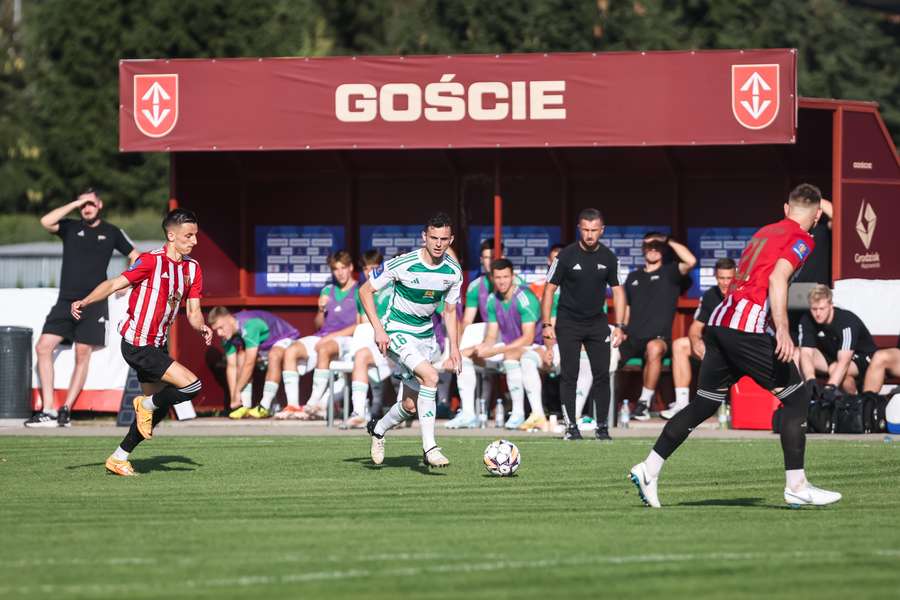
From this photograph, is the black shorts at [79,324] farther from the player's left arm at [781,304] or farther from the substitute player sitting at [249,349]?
the player's left arm at [781,304]

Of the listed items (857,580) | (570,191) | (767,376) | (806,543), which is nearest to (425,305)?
(767,376)

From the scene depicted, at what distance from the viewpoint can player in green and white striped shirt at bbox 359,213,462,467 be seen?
12266mm

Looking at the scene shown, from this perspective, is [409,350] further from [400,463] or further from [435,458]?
[400,463]

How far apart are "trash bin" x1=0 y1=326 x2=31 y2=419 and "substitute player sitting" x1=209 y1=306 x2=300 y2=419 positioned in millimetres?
2085

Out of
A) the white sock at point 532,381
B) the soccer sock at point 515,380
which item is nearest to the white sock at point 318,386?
the soccer sock at point 515,380

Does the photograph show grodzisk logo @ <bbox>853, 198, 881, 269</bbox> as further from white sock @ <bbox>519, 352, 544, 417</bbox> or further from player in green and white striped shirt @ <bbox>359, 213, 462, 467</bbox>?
player in green and white striped shirt @ <bbox>359, 213, 462, 467</bbox>

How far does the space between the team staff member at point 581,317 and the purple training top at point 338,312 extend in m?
3.40

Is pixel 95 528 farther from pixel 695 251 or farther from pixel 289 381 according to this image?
pixel 695 251

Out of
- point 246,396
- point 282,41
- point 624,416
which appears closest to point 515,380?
point 624,416

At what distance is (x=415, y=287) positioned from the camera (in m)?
12.3

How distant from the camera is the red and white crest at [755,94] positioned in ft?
54.9

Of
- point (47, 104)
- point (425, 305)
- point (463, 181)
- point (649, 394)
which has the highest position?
point (47, 104)

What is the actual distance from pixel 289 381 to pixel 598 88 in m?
4.66

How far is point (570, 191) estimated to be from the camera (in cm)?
1920
